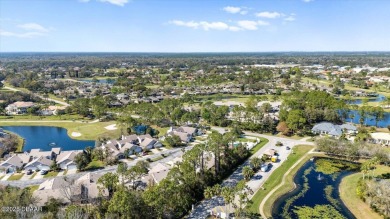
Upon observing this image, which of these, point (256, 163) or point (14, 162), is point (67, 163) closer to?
point (14, 162)

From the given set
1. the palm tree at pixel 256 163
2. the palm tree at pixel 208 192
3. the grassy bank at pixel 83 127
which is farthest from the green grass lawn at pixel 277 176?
the grassy bank at pixel 83 127

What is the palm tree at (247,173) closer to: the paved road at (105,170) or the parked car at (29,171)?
the paved road at (105,170)

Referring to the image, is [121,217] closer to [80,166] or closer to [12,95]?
[80,166]

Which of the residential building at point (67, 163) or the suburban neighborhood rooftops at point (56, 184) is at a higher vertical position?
the suburban neighborhood rooftops at point (56, 184)

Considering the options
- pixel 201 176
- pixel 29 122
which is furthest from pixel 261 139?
pixel 29 122

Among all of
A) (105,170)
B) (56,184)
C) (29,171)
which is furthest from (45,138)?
(56,184)

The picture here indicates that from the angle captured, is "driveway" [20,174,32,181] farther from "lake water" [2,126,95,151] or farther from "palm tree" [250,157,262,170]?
"palm tree" [250,157,262,170]
